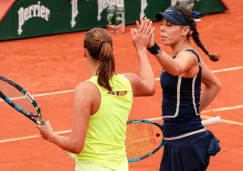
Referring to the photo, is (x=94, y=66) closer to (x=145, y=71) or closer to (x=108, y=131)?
(x=108, y=131)

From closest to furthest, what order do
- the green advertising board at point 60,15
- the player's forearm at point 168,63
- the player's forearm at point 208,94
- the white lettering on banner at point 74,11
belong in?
the player's forearm at point 168,63 < the player's forearm at point 208,94 < the green advertising board at point 60,15 < the white lettering on banner at point 74,11

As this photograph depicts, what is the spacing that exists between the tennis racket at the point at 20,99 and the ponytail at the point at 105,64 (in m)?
0.69

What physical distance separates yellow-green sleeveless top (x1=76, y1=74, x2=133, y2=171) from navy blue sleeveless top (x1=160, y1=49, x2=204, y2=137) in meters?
1.37

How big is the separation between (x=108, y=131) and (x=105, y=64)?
50 centimetres

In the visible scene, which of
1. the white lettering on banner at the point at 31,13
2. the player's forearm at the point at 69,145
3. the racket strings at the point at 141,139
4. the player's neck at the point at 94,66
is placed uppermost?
the player's neck at the point at 94,66

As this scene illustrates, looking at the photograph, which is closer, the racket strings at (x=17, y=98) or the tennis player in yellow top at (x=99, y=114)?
the tennis player in yellow top at (x=99, y=114)

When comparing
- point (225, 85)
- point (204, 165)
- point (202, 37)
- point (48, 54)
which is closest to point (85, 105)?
point (204, 165)

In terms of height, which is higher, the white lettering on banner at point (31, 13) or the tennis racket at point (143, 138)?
the white lettering on banner at point (31, 13)

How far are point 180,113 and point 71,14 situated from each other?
10.2 metres

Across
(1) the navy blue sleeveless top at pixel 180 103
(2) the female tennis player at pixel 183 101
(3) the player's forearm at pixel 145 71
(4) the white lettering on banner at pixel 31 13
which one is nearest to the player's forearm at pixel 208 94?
(2) the female tennis player at pixel 183 101

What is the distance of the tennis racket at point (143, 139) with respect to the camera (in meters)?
8.07

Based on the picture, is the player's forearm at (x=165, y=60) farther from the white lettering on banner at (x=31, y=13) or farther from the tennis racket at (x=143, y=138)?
the white lettering on banner at (x=31, y=13)

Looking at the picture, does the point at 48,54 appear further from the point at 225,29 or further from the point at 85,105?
the point at 85,105

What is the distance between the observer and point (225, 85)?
45.5ft
